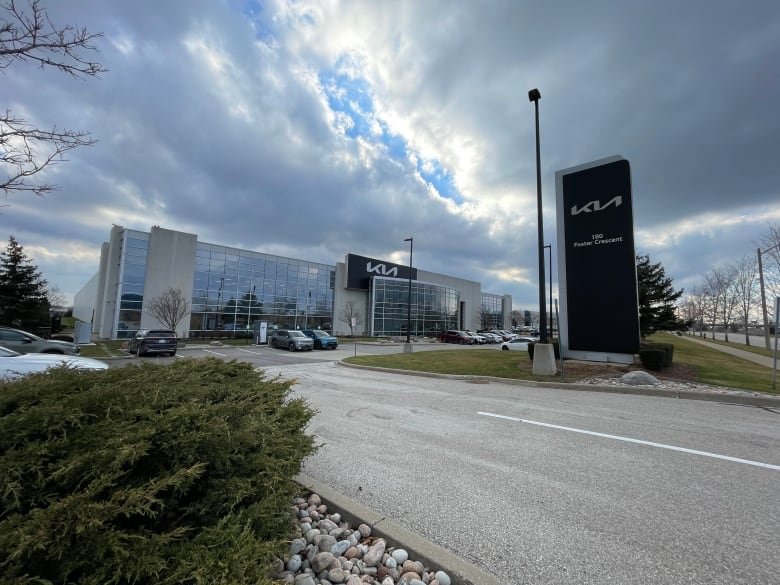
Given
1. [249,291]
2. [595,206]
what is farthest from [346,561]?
[249,291]

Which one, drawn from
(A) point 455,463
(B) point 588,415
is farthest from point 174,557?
(B) point 588,415

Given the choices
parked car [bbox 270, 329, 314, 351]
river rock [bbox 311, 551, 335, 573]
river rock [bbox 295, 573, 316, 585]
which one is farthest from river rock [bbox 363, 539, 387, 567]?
parked car [bbox 270, 329, 314, 351]

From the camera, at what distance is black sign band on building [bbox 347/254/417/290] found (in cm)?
5078

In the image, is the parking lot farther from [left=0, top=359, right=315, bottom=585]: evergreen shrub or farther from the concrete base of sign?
[left=0, top=359, right=315, bottom=585]: evergreen shrub

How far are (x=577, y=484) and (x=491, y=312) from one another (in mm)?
83367

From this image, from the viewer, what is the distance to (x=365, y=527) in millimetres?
2838

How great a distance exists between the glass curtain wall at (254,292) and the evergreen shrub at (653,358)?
1395 inches

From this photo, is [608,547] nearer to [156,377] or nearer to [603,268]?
[156,377]

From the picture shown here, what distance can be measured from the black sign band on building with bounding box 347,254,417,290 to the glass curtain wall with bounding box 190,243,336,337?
300 cm

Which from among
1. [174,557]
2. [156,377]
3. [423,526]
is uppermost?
[156,377]

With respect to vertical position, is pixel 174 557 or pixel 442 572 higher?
pixel 174 557

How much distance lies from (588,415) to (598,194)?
425 inches

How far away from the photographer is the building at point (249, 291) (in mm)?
32062

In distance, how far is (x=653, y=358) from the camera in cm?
1173
